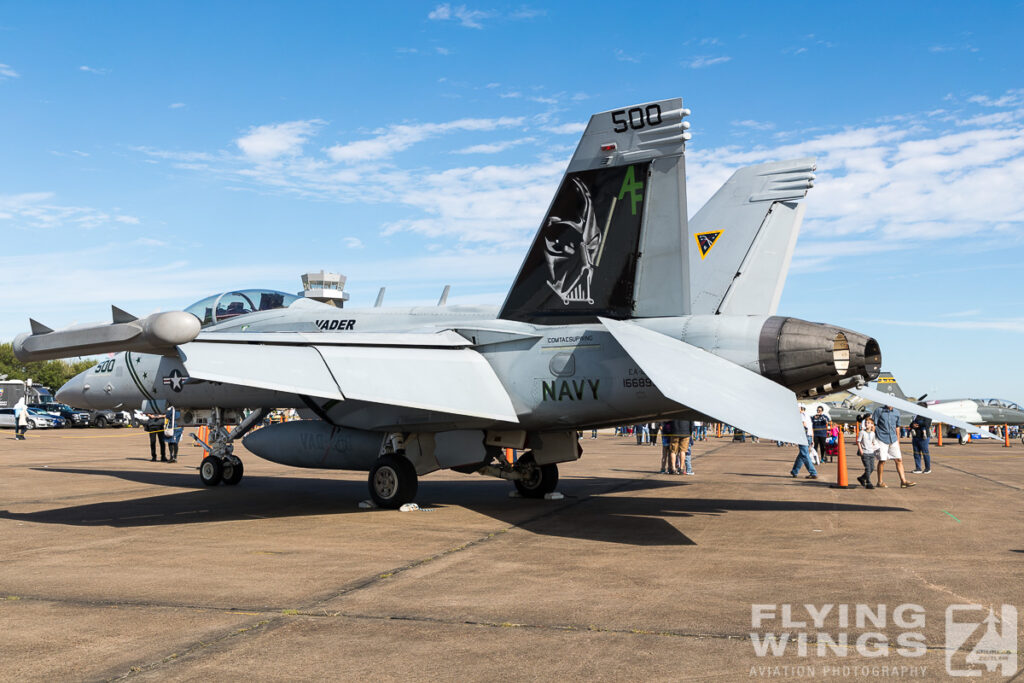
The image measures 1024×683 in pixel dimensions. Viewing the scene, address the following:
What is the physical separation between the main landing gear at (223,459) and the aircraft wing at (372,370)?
5206 mm

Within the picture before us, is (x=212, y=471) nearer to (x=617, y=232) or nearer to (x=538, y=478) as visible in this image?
(x=538, y=478)

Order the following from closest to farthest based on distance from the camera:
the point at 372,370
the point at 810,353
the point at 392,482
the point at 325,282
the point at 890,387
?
the point at 810,353 → the point at 372,370 → the point at 392,482 → the point at 890,387 → the point at 325,282

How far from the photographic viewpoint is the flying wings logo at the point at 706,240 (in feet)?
51.0

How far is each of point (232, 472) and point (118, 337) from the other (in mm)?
7325

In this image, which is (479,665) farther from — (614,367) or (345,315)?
(345,315)

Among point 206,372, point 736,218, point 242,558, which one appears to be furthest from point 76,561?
point 736,218

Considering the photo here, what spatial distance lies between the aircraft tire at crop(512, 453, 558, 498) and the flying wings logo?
5.19m

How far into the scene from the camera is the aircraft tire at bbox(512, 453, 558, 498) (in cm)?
1366

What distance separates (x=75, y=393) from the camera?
16047mm

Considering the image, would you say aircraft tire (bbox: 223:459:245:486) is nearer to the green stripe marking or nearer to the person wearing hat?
the green stripe marking

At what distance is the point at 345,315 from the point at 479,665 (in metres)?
9.70

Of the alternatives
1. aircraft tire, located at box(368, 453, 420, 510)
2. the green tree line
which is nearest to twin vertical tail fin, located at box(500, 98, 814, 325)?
aircraft tire, located at box(368, 453, 420, 510)

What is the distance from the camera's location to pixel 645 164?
10609mm

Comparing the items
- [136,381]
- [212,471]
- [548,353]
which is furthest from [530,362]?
[136,381]
